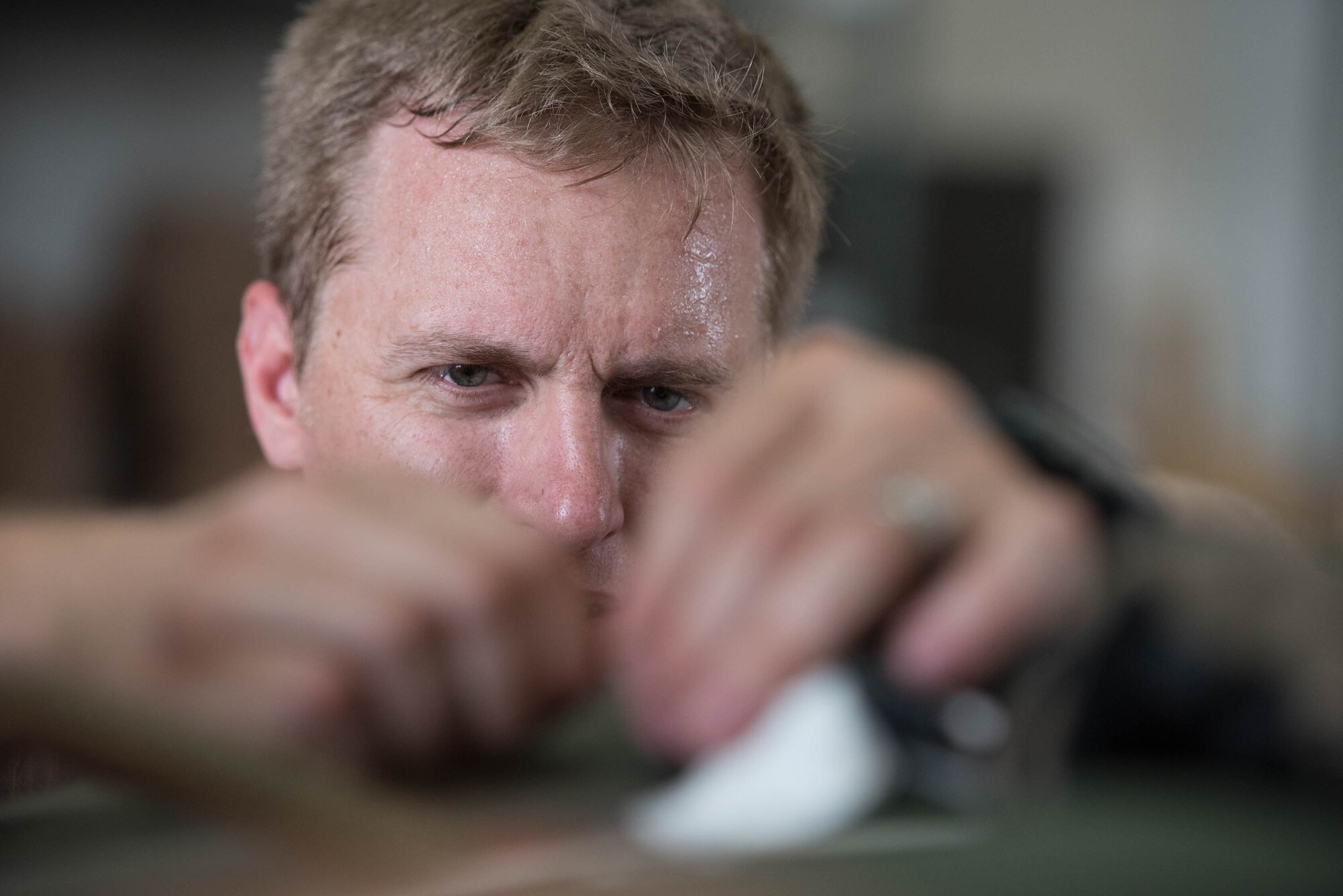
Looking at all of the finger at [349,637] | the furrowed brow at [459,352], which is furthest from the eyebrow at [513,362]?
the finger at [349,637]

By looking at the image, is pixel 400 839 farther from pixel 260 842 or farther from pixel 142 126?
pixel 142 126

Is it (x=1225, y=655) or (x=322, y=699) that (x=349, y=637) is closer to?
(x=322, y=699)

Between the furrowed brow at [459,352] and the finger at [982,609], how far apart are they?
0.12m

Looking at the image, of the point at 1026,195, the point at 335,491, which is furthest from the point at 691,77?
the point at 1026,195

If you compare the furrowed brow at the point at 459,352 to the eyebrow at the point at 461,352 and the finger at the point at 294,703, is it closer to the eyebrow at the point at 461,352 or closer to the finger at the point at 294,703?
the eyebrow at the point at 461,352

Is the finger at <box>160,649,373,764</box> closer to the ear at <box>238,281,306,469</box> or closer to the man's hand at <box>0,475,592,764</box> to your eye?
the man's hand at <box>0,475,592,764</box>

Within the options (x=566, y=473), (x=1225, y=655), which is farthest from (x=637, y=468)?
(x=1225, y=655)

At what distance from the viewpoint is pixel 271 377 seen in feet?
1.04

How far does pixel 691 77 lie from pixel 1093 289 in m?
1.04

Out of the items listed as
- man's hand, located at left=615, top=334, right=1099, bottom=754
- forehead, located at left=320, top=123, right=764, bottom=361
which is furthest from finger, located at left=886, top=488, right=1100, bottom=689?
forehead, located at left=320, top=123, right=764, bottom=361

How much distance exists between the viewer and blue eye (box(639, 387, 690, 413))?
263mm

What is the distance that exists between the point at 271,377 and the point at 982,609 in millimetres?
210

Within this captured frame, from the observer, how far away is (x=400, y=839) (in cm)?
18

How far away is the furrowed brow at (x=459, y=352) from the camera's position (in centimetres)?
27
